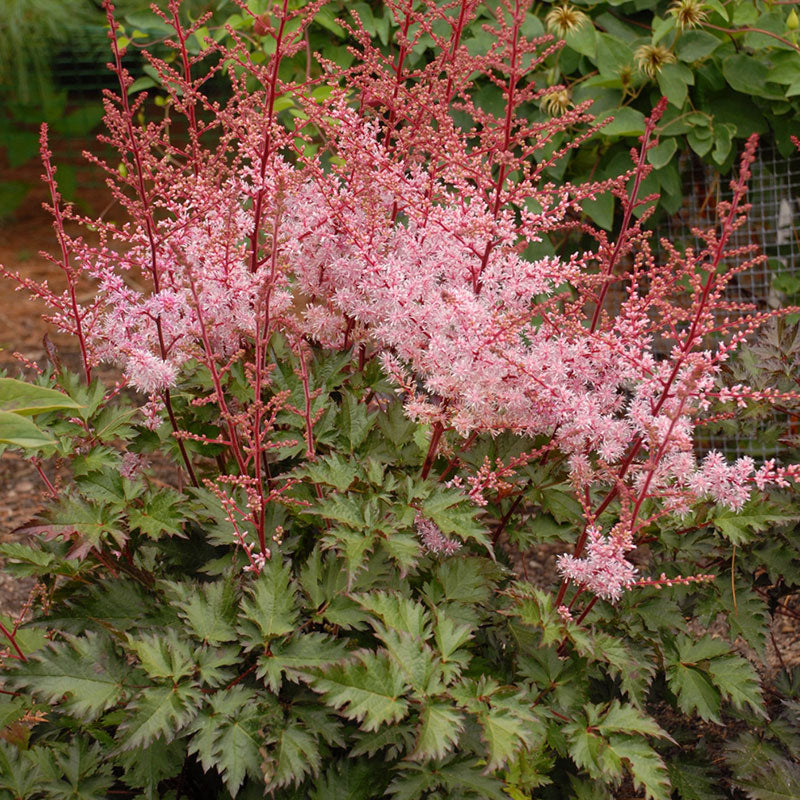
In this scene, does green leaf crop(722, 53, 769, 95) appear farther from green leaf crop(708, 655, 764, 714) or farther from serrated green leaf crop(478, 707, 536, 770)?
serrated green leaf crop(478, 707, 536, 770)

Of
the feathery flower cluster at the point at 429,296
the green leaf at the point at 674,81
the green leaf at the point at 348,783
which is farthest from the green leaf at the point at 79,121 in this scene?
the green leaf at the point at 348,783

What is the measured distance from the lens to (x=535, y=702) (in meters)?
1.49

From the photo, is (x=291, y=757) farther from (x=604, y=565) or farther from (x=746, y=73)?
(x=746, y=73)

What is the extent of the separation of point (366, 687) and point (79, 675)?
47cm

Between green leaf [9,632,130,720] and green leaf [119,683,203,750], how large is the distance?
0.07 meters

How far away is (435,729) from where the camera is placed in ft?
4.02

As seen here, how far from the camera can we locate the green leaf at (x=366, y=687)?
1255 millimetres

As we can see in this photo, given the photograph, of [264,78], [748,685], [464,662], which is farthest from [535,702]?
[264,78]

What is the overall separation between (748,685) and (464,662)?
0.62 m

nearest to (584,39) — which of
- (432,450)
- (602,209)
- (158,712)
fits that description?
(602,209)

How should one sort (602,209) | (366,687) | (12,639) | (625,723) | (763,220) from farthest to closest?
(763,220) → (602,209) → (12,639) → (625,723) → (366,687)

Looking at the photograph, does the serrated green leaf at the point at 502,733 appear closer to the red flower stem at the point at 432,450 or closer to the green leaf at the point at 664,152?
the red flower stem at the point at 432,450

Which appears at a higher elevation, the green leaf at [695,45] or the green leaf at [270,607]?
the green leaf at [695,45]

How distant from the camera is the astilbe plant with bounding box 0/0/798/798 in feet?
4.42
